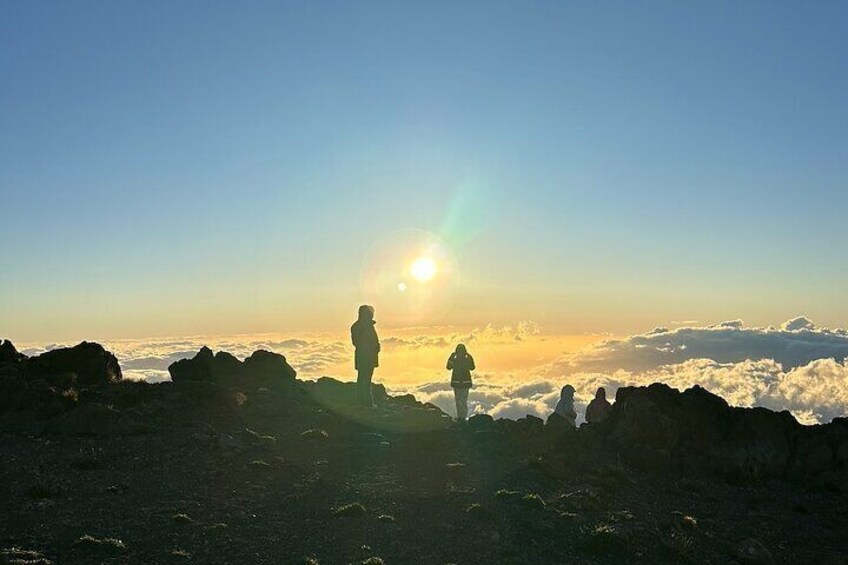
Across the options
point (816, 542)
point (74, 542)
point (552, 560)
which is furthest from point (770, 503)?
point (74, 542)

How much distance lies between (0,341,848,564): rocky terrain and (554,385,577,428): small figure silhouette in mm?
3654

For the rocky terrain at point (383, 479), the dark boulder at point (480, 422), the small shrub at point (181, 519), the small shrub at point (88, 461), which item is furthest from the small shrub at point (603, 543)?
the small shrub at point (88, 461)

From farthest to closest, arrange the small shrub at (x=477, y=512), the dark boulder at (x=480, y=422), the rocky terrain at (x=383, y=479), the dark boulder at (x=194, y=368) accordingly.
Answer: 1. the dark boulder at (x=194, y=368)
2. the dark boulder at (x=480, y=422)
3. the small shrub at (x=477, y=512)
4. the rocky terrain at (x=383, y=479)

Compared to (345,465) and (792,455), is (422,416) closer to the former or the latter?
(345,465)

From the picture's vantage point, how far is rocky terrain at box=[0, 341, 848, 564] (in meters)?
18.9

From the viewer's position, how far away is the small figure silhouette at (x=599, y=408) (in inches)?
1410

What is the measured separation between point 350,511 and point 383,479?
442 cm

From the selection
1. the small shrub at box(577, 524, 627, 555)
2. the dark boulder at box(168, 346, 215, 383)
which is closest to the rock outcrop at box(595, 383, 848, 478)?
the small shrub at box(577, 524, 627, 555)

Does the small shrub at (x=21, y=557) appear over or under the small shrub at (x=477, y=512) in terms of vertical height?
over

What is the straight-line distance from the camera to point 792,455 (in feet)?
100

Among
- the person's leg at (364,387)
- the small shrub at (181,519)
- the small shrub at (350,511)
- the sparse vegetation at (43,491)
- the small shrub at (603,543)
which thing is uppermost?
the person's leg at (364,387)

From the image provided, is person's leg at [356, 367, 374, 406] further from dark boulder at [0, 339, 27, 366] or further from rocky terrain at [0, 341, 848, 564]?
dark boulder at [0, 339, 27, 366]

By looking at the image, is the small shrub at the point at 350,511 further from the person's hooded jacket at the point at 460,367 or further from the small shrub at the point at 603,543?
the person's hooded jacket at the point at 460,367

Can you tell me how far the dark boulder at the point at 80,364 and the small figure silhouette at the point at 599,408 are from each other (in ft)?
90.5
